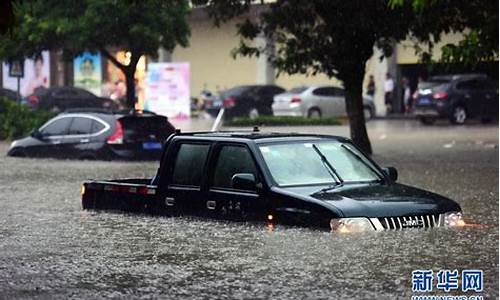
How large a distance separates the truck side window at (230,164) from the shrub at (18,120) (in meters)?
25.7

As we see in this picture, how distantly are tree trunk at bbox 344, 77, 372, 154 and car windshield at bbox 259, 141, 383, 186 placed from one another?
1487 cm

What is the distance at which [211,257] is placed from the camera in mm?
11961

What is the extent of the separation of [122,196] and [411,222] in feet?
13.4

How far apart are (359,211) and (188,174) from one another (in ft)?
8.60

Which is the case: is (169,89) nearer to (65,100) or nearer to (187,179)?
(65,100)

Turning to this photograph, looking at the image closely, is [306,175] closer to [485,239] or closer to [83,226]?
[485,239]

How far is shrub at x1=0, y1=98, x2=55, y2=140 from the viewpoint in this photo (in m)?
38.9

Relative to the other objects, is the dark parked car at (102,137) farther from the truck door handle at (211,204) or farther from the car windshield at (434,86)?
the car windshield at (434,86)

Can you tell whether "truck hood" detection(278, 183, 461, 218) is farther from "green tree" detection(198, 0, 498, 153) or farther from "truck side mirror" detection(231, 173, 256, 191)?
"green tree" detection(198, 0, 498, 153)

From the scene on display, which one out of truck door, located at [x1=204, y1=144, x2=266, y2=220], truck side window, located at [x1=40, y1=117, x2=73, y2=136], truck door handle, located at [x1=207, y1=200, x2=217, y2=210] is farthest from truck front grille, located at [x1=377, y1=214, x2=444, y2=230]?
truck side window, located at [x1=40, y1=117, x2=73, y2=136]

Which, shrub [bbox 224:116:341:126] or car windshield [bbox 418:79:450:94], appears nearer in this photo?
car windshield [bbox 418:79:450:94]

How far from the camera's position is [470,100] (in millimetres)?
45062

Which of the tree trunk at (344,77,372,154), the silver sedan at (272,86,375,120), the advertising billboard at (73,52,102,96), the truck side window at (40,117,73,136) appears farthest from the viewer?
the advertising billboard at (73,52,102,96)

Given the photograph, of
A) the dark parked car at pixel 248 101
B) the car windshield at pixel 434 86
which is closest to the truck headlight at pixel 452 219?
the car windshield at pixel 434 86
